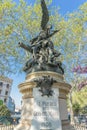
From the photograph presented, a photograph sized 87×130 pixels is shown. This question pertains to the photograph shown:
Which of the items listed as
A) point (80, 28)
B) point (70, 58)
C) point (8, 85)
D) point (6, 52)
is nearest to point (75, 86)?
point (70, 58)

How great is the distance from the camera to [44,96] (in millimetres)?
8828

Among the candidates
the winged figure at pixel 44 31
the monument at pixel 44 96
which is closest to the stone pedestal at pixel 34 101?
the monument at pixel 44 96

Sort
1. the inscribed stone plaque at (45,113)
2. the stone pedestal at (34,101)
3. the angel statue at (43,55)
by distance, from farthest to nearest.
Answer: the angel statue at (43,55)
the stone pedestal at (34,101)
the inscribed stone plaque at (45,113)

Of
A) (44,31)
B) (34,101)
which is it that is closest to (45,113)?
(34,101)

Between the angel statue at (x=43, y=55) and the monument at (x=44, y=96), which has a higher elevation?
the angel statue at (x=43, y=55)

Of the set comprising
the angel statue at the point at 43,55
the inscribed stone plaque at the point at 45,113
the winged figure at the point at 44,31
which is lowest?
the inscribed stone plaque at the point at 45,113

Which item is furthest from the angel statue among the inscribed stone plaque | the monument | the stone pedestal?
the inscribed stone plaque

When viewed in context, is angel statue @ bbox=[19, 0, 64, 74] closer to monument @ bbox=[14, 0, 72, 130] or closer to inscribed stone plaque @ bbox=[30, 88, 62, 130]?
monument @ bbox=[14, 0, 72, 130]

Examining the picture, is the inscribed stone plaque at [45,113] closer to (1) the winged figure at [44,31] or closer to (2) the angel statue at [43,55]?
(2) the angel statue at [43,55]

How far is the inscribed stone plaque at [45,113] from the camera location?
331 inches

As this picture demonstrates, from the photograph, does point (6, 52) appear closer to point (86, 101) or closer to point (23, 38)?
point (23, 38)

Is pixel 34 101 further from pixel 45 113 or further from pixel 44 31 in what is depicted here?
pixel 44 31

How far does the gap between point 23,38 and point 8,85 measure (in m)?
51.5

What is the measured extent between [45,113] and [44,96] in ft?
2.23
